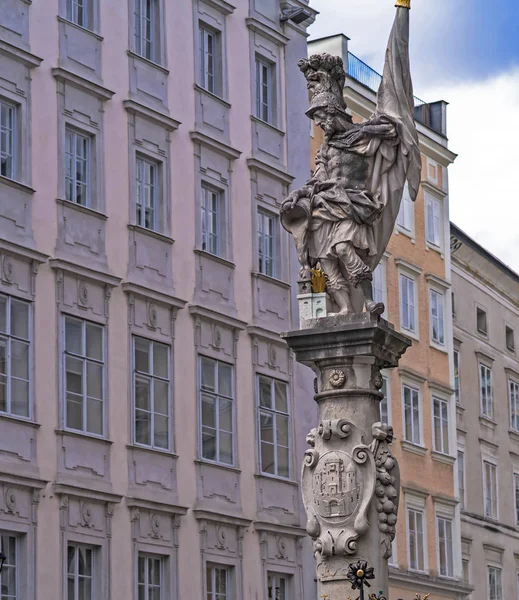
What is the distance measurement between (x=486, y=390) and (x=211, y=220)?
20.5 metres

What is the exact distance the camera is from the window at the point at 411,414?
4588cm

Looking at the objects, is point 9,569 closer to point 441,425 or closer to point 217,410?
point 217,410

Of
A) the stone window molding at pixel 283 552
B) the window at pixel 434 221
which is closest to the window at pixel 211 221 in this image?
the stone window molding at pixel 283 552

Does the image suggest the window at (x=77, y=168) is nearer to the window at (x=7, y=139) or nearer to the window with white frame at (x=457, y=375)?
the window at (x=7, y=139)

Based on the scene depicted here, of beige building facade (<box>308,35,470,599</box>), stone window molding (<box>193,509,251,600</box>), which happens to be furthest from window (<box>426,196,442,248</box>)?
stone window molding (<box>193,509,251,600</box>)

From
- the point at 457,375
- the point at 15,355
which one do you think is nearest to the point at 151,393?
the point at 15,355

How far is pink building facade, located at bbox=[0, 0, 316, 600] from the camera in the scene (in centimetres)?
3030

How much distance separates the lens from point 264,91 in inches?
1558

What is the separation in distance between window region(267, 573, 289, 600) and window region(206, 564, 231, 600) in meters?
1.42

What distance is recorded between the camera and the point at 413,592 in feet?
147

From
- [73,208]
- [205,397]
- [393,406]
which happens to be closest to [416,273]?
[393,406]

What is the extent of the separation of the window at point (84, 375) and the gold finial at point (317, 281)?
18373mm

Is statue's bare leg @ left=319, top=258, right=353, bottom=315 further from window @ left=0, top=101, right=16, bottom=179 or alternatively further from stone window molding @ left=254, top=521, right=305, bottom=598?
stone window molding @ left=254, top=521, right=305, bottom=598

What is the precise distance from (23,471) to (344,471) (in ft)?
58.3
